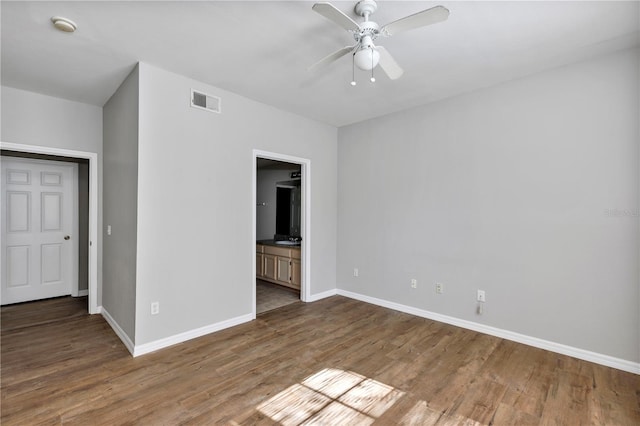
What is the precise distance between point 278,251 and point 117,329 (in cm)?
249

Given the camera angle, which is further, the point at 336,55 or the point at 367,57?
the point at 336,55

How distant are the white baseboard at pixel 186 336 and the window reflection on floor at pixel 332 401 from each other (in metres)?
1.39

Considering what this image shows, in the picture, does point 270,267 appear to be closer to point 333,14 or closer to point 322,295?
point 322,295

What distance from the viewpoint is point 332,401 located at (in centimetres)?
219

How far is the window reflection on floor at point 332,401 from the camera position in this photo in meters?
2.01

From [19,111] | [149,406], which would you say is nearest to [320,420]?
[149,406]

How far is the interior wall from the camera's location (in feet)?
10.9

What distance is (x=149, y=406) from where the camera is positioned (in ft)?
6.92

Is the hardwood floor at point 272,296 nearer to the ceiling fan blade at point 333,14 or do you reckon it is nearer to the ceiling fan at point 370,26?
the ceiling fan at point 370,26

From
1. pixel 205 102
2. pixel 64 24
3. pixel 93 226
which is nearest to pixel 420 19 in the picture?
pixel 205 102

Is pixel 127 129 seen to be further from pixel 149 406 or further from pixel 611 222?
pixel 611 222

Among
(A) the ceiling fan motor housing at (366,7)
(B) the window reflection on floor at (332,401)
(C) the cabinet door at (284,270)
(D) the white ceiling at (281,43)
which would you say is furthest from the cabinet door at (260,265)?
(A) the ceiling fan motor housing at (366,7)

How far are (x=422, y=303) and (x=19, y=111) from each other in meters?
5.15

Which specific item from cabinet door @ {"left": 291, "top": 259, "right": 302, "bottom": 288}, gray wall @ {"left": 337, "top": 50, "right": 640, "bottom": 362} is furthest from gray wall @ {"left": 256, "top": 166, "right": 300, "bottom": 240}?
gray wall @ {"left": 337, "top": 50, "right": 640, "bottom": 362}
